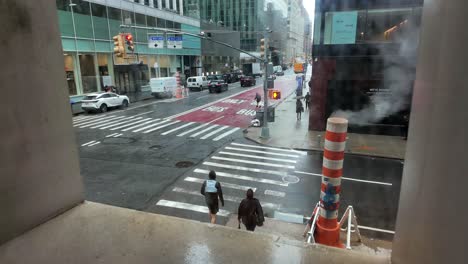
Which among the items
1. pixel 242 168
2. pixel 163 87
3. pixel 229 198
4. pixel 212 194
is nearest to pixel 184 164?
pixel 242 168

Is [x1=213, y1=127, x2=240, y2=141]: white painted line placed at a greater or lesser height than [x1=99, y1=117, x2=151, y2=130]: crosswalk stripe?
lesser

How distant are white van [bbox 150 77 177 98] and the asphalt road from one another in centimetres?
1240

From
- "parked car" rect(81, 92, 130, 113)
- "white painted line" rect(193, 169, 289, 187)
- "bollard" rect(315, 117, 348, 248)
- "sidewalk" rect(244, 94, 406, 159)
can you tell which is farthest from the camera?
"parked car" rect(81, 92, 130, 113)

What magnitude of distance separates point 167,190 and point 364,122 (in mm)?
10690

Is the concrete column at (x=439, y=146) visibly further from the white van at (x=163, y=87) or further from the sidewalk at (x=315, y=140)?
the white van at (x=163, y=87)

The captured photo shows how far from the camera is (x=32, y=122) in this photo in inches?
83.1

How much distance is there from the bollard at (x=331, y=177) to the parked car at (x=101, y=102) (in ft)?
64.9

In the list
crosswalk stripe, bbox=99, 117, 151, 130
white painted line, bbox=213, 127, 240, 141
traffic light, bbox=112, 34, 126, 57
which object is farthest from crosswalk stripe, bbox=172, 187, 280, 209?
traffic light, bbox=112, 34, 126, 57

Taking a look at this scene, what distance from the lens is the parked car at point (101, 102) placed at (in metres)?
20.4

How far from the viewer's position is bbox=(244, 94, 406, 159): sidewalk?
11781 millimetres

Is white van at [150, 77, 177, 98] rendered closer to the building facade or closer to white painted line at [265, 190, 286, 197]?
the building facade

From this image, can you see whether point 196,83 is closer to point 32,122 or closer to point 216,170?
point 216,170

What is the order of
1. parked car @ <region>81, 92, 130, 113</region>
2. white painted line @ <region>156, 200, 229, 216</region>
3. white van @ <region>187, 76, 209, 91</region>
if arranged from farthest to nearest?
1. white van @ <region>187, 76, 209, 91</region>
2. parked car @ <region>81, 92, 130, 113</region>
3. white painted line @ <region>156, 200, 229, 216</region>

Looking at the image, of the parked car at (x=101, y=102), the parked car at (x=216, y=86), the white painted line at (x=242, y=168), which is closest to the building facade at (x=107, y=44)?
the parked car at (x=101, y=102)
